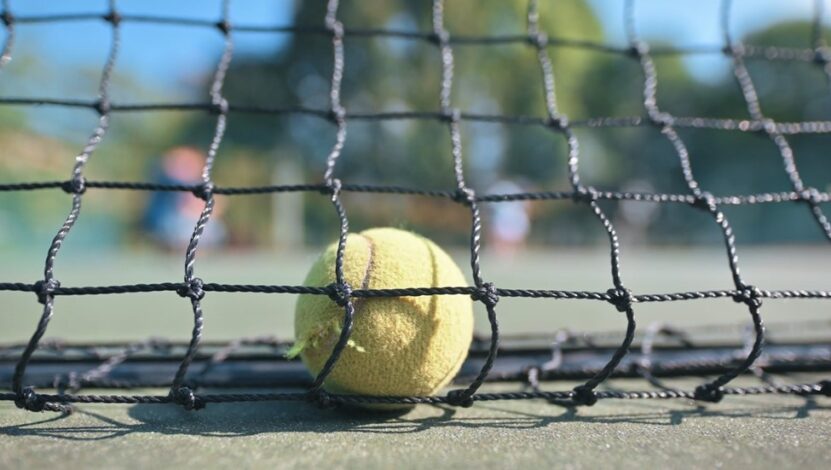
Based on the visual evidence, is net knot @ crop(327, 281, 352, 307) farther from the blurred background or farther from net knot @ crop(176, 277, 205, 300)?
the blurred background

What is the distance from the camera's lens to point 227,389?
3.32 feet

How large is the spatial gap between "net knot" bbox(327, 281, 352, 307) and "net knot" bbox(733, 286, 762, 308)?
0.53m

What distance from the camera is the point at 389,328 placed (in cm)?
78

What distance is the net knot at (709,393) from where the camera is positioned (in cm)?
88

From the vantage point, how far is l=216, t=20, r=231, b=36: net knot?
1351 mm

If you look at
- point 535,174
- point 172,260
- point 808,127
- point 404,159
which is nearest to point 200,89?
point 404,159

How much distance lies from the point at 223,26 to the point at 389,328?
2.88 ft

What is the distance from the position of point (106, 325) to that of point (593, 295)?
1437mm

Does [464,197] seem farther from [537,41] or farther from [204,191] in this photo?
[537,41]

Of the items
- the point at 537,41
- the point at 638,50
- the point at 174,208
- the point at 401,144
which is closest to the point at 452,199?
the point at 537,41

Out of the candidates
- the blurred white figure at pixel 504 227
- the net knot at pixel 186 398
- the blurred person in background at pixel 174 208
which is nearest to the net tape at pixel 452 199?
the net knot at pixel 186 398

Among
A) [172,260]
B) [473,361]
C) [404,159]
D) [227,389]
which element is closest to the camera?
[227,389]

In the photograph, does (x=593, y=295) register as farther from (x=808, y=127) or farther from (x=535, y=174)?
(x=535, y=174)

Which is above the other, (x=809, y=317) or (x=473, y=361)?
(x=809, y=317)
